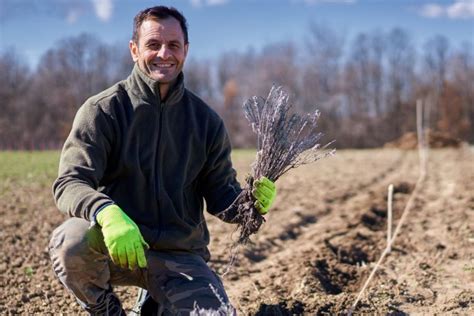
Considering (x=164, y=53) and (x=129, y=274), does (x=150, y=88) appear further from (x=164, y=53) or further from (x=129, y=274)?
(x=129, y=274)

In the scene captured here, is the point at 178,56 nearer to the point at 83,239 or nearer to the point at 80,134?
the point at 80,134

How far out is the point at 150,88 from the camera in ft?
10.8

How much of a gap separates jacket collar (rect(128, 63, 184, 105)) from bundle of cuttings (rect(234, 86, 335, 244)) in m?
0.46

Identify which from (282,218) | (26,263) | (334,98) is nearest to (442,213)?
(282,218)

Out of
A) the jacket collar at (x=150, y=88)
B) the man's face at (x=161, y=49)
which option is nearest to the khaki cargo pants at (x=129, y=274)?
the jacket collar at (x=150, y=88)

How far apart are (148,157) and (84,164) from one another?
0.35 meters

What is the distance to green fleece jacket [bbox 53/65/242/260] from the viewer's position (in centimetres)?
311

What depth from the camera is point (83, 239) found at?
9.87 feet

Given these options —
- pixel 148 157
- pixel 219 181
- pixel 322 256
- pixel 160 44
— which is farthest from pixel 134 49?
pixel 322 256

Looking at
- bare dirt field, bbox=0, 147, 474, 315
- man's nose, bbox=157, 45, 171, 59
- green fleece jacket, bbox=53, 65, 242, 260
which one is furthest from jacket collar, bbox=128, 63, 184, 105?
bare dirt field, bbox=0, 147, 474, 315

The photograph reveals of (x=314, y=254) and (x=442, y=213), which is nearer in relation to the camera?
(x=314, y=254)

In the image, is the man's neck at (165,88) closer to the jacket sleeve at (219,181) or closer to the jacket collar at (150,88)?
the jacket collar at (150,88)

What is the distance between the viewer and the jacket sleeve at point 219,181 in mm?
3541

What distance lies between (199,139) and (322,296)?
4.46 feet
